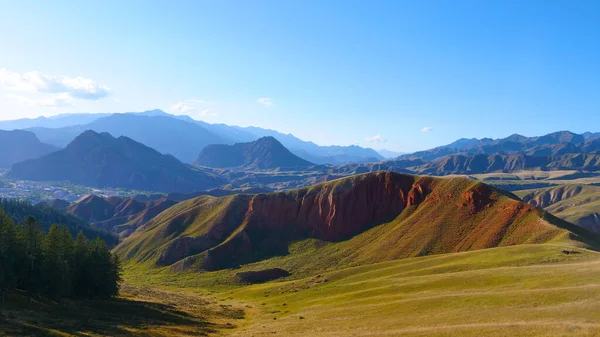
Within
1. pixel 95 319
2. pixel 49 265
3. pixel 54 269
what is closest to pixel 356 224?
pixel 54 269

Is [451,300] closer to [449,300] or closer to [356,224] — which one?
[449,300]

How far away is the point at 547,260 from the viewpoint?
230ft

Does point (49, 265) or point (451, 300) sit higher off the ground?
point (49, 265)

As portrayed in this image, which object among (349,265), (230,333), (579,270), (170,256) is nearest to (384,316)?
(230,333)

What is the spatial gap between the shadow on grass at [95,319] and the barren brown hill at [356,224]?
67771 mm

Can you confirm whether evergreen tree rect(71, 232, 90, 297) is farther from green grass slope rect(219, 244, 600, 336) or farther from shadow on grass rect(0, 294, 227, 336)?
green grass slope rect(219, 244, 600, 336)

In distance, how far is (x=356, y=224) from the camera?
148 m

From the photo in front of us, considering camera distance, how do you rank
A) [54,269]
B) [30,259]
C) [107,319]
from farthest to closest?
[54,269]
[30,259]
[107,319]

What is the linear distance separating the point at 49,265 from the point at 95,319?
14884 mm

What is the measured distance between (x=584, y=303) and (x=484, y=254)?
147 ft

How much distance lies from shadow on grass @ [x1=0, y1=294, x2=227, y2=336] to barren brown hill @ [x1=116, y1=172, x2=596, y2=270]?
222 ft

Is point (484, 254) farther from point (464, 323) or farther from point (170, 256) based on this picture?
point (170, 256)

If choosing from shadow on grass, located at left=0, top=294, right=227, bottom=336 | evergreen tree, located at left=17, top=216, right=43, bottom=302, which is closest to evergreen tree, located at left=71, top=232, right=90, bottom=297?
shadow on grass, located at left=0, top=294, right=227, bottom=336

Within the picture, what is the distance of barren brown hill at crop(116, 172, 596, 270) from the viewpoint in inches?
4365
